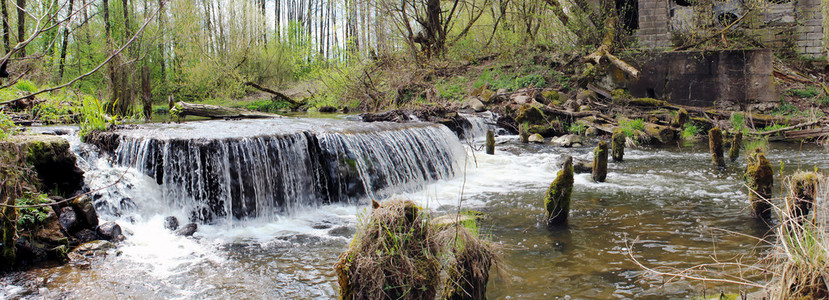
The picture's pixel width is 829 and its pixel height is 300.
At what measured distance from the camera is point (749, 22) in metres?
17.8

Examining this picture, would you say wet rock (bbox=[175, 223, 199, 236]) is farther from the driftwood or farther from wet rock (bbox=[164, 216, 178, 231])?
the driftwood

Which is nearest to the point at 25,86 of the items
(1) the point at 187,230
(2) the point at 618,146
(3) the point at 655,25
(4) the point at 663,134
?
(1) the point at 187,230

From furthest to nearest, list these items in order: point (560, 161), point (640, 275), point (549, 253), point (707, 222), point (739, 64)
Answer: point (739, 64) → point (560, 161) → point (707, 222) → point (549, 253) → point (640, 275)

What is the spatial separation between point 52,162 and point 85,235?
123cm

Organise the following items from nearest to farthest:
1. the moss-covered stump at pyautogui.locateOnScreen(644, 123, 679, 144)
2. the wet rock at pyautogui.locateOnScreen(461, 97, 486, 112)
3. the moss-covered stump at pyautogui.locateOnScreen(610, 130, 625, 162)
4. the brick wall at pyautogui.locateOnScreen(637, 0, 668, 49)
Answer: the moss-covered stump at pyautogui.locateOnScreen(610, 130, 625, 162) < the moss-covered stump at pyautogui.locateOnScreen(644, 123, 679, 144) < the wet rock at pyautogui.locateOnScreen(461, 97, 486, 112) < the brick wall at pyautogui.locateOnScreen(637, 0, 668, 49)

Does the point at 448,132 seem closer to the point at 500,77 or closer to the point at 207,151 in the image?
the point at 207,151

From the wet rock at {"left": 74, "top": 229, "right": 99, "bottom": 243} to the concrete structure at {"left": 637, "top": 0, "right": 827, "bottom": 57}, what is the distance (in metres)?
17.3

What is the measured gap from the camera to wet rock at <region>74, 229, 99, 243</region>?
5.79 m

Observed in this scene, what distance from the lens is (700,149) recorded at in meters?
12.7

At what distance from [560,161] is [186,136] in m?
7.40

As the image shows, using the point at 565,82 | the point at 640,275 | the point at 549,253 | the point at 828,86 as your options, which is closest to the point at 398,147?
the point at 549,253

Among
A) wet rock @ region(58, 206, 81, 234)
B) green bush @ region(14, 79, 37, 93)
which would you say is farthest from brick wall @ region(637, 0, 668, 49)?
green bush @ region(14, 79, 37, 93)

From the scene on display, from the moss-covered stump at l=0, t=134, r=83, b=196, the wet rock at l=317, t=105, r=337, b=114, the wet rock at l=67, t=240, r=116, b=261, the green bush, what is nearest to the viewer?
the wet rock at l=67, t=240, r=116, b=261

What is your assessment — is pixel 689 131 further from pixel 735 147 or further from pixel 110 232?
pixel 110 232
